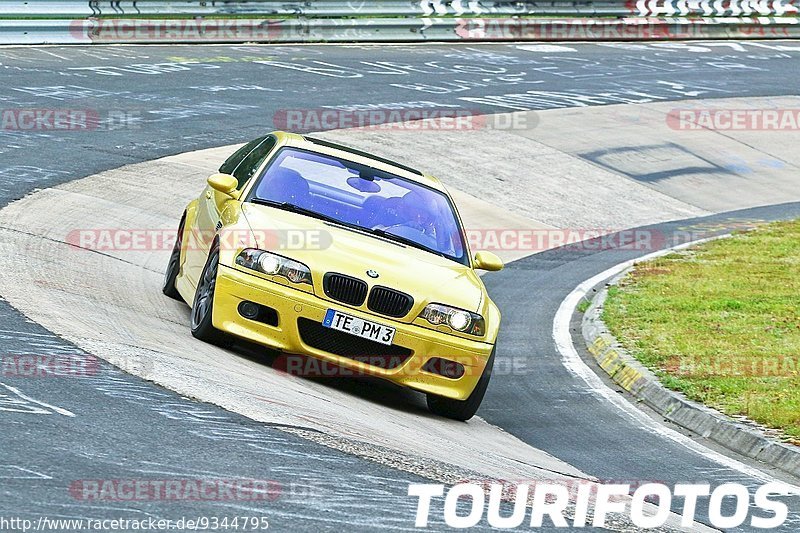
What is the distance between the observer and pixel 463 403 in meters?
9.23

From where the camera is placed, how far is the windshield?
9875 mm

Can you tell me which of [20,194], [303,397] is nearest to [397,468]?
[303,397]

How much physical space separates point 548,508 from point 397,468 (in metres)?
0.79

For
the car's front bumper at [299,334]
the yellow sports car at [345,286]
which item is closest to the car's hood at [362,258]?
the yellow sports car at [345,286]

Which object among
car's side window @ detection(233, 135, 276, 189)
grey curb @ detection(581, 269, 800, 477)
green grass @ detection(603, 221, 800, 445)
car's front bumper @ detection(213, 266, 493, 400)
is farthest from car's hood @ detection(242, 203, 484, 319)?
green grass @ detection(603, 221, 800, 445)

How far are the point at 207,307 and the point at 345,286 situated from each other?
38.9 inches

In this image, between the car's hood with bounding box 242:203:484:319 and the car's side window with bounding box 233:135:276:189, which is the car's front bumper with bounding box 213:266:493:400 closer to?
the car's hood with bounding box 242:203:484:319

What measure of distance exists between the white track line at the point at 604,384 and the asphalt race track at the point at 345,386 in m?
0.05

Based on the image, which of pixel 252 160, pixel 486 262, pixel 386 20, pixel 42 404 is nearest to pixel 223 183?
pixel 252 160

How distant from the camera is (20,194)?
44.0 feet

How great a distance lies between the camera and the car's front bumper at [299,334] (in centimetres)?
880

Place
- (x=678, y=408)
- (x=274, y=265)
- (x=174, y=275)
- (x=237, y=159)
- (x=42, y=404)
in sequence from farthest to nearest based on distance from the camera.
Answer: (x=237, y=159)
(x=174, y=275)
(x=678, y=408)
(x=274, y=265)
(x=42, y=404)

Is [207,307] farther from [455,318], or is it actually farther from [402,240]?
[455,318]

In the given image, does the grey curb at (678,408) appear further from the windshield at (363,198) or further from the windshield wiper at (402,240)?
the windshield wiper at (402,240)
